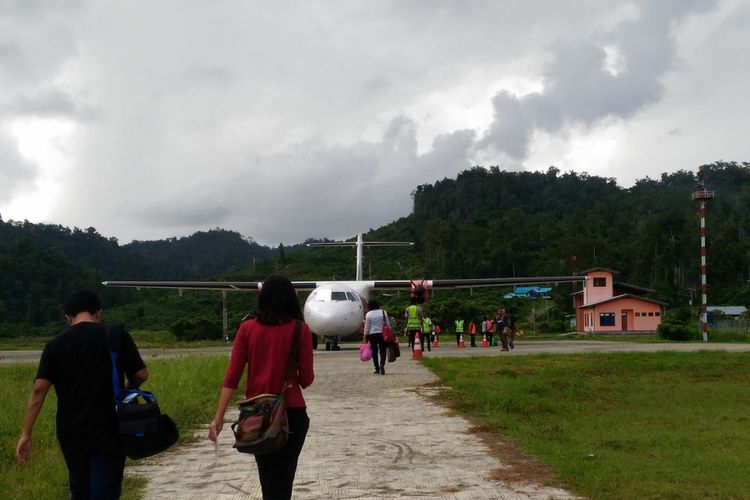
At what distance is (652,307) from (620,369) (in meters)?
38.7

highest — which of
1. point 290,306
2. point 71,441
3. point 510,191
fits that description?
point 510,191

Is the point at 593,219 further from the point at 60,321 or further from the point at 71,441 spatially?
the point at 71,441

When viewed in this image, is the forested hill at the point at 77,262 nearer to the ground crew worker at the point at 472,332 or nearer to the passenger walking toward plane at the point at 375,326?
the ground crew worker at the point at 472,332

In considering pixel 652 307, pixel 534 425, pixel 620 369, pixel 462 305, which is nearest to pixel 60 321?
pixel 462 305

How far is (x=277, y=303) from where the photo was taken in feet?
15.7

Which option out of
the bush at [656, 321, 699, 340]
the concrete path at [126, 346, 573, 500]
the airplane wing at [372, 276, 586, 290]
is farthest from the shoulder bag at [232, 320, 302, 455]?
the bush at [656, 321, 699, 340]

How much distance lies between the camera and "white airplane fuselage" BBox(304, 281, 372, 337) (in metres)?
26.3

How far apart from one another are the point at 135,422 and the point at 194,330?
142 ft

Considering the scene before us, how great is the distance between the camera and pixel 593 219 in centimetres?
8794

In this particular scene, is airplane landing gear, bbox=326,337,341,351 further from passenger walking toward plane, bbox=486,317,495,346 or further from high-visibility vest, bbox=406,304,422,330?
high-visibility vest, bbox=406,304,422,330

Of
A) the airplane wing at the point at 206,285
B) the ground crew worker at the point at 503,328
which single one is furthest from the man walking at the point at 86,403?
the airplane wing at the point at 206,285

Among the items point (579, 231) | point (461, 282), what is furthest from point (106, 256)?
point (461, 282)

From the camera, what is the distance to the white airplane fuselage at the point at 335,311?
26.3m

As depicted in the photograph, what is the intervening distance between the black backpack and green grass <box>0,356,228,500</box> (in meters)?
1.70
